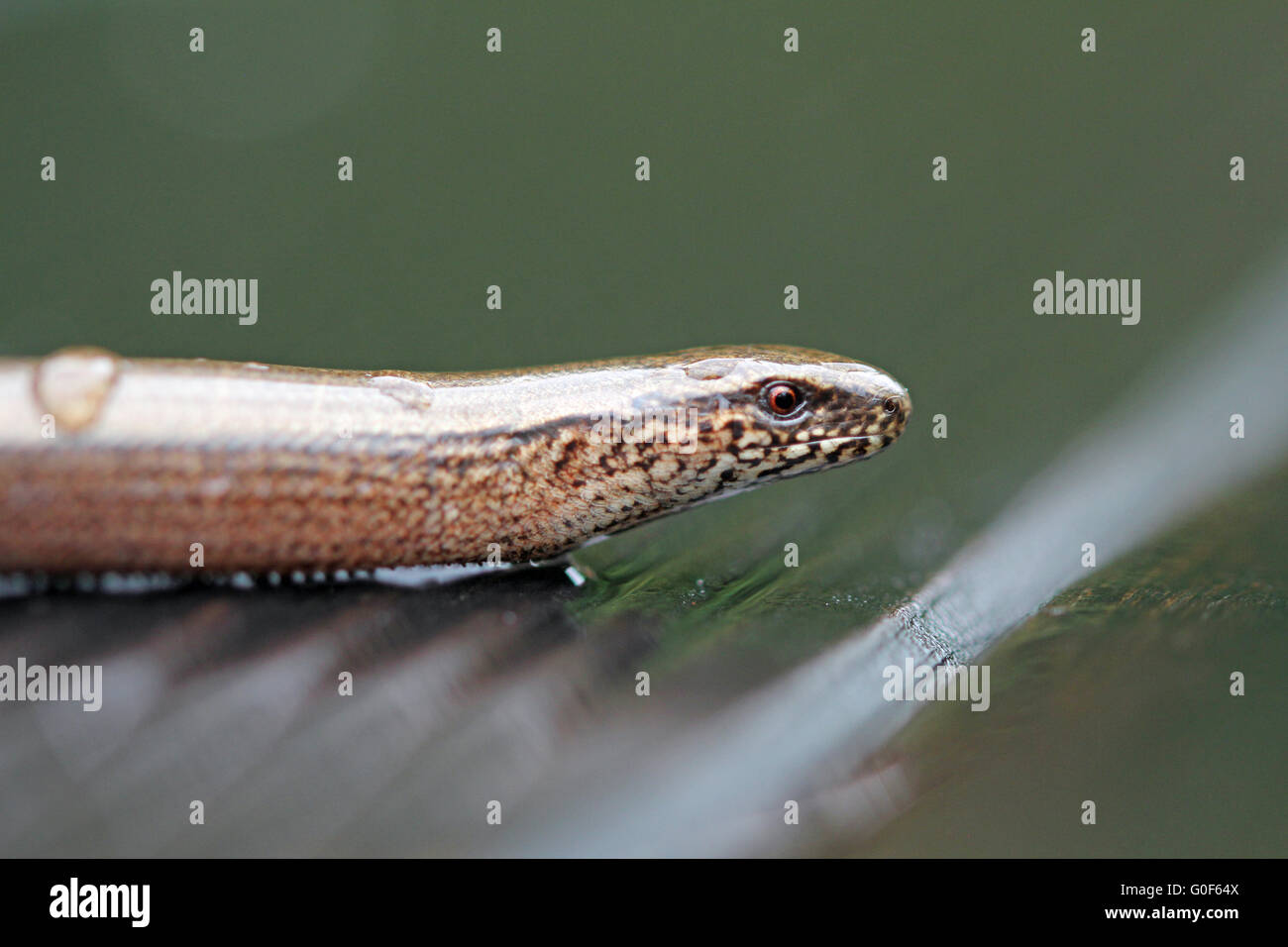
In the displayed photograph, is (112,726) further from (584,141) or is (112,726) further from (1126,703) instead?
(584,141)

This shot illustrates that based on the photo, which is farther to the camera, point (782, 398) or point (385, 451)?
point (782, 398)

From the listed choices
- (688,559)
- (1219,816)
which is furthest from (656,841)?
(688,559)

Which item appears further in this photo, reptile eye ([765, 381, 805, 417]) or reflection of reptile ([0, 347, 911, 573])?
reptile eye ([765, 381, 805, 417])

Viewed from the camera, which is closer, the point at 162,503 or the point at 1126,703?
the point at 1126,703

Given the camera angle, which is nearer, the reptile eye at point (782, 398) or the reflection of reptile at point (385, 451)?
the reflection of reptile at point (385, 451)
